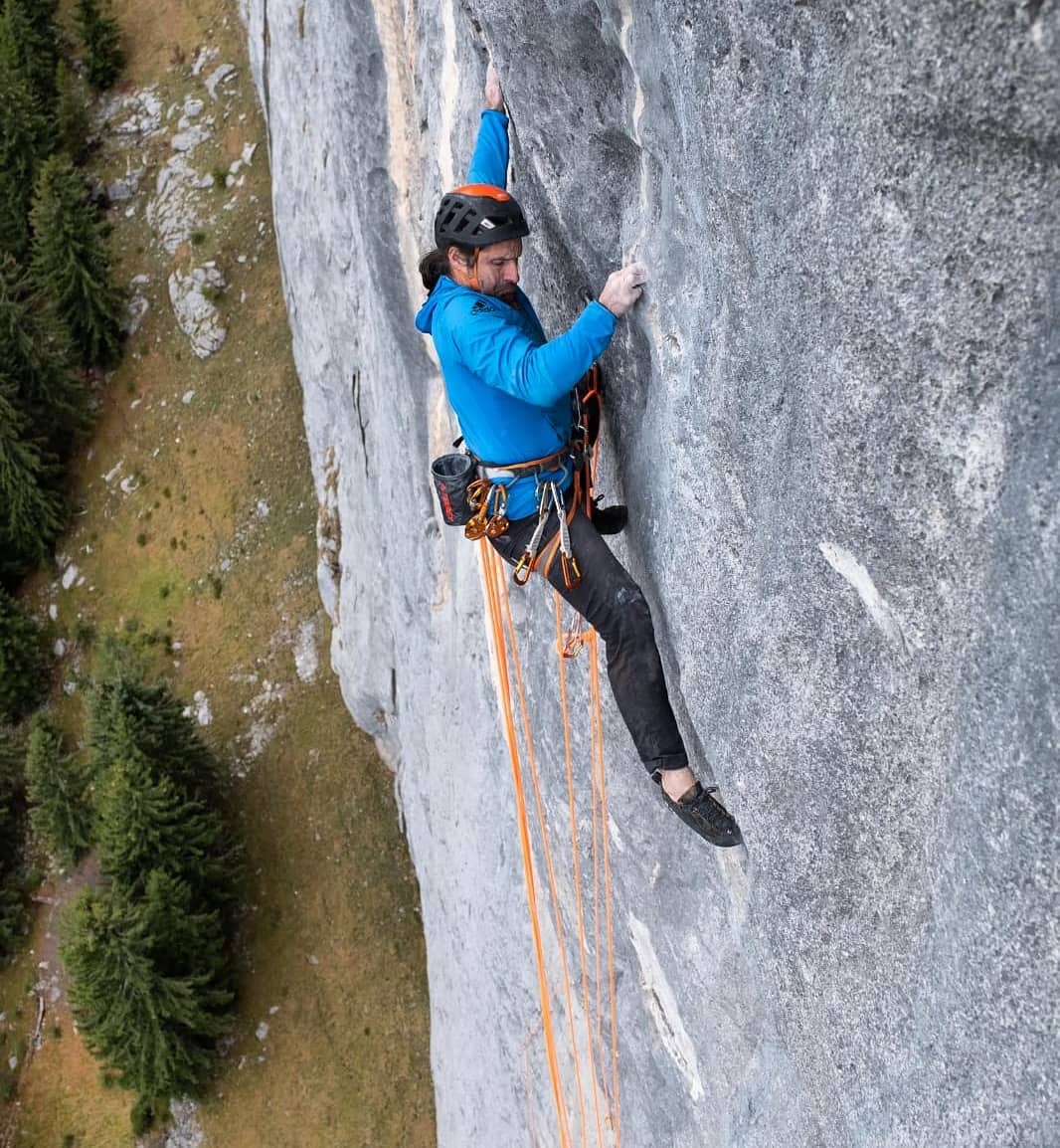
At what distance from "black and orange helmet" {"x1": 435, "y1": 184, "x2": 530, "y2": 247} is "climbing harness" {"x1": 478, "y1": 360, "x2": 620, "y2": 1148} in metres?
2.47

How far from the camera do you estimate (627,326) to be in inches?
201

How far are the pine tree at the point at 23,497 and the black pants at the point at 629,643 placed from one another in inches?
920

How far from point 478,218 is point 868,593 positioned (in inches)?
103

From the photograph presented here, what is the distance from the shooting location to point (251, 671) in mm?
21844

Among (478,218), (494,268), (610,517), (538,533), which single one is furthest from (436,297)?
(610,517)

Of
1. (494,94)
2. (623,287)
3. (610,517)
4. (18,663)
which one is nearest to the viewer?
(623,287)

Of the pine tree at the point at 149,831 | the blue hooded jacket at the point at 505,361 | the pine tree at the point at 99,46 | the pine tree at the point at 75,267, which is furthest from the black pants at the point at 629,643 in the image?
the pine tree at the point at 99,46

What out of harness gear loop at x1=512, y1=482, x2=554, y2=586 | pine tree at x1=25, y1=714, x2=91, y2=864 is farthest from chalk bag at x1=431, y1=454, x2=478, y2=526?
pine tree at x1=25, y1=714, x2=91, y2=864

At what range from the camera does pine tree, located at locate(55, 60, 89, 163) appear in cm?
2881

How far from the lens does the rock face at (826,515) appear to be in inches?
117

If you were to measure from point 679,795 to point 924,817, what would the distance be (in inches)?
71.0

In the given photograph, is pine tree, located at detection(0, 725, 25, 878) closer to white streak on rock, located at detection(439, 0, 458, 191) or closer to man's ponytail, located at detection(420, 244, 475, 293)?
white streak on rock, located at detection(439, 0, 458, 191)

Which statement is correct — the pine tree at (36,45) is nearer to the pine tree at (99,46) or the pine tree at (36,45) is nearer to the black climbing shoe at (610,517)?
the pine tree at (99,46)

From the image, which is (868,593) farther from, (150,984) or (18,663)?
(18,663)
